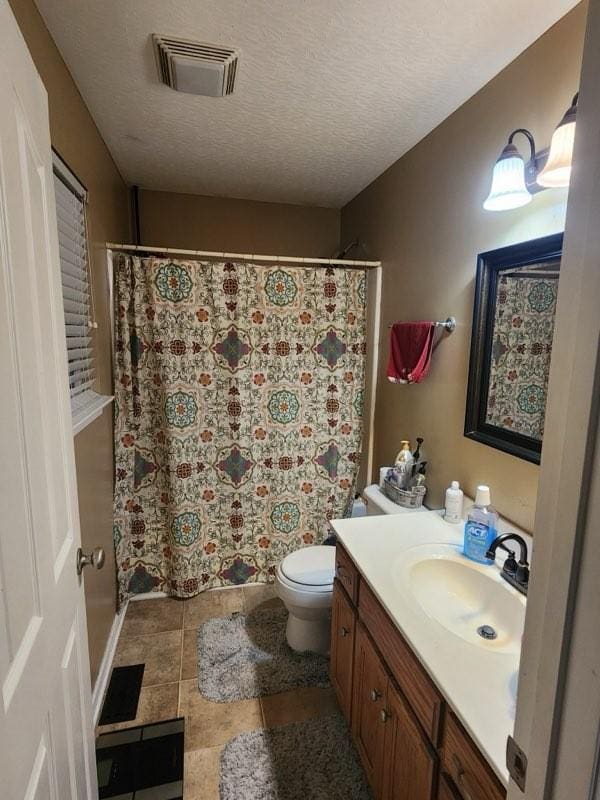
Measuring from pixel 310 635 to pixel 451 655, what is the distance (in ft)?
3.85

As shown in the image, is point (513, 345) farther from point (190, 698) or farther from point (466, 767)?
point (190, 698)

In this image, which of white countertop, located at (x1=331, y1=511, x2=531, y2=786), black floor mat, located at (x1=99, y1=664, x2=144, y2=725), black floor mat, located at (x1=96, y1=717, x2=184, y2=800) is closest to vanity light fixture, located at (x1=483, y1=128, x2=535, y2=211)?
white countertop, located at (x1=331, y1=511, x2=531, y2=786)

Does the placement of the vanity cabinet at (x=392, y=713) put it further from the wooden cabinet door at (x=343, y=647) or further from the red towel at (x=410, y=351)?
the red towel at (x=410, y=351)

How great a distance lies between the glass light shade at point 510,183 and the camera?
1.27 m

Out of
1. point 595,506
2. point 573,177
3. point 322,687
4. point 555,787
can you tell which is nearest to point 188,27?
point 573,177

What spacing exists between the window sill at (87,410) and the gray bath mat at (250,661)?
126cm

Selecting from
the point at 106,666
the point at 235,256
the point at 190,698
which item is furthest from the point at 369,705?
the point at 235,256

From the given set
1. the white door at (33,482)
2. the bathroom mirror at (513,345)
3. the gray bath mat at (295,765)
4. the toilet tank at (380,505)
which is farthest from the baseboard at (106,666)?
the bathroom mirror at (513,345)

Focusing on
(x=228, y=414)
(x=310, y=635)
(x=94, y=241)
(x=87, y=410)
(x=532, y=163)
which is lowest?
(x=310, y=635)

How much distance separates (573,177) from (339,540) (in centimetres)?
131

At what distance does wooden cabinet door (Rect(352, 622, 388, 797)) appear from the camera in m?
1.24

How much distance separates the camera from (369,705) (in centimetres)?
133

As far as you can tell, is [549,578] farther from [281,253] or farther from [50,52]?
[281,253]

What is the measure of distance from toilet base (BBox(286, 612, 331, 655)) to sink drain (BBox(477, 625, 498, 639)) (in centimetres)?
89
